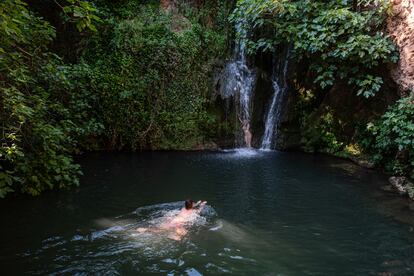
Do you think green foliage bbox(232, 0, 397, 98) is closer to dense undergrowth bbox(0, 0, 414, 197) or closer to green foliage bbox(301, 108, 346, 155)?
dense undergrowth bbox(0, 0, 414, 197)

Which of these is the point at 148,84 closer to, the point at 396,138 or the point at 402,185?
the point at 396,138

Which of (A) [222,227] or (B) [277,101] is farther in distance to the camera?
(B) [277,101]

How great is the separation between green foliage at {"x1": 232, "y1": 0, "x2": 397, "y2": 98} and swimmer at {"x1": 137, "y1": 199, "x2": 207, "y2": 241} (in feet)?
17.8

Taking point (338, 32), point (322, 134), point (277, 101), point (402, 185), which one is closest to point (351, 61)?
point (338, 32)

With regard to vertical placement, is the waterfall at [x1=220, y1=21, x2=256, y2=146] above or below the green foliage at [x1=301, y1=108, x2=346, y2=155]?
above

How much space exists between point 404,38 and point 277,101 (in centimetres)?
489

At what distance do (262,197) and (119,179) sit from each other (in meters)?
3.26

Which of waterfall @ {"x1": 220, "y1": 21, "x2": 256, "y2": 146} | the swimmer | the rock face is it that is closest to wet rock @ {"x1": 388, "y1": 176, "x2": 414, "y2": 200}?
the rock face

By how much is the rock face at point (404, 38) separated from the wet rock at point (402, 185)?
6.54ft

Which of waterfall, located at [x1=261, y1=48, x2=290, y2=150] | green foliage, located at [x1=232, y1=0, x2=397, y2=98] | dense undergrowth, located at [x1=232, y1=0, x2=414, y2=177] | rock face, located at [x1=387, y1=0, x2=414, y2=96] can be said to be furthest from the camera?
waterfall, located at [x1=261, y1=48, x2=290, y2=150]

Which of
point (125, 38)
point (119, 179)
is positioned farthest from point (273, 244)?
point (125, 38)

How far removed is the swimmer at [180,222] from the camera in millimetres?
5258

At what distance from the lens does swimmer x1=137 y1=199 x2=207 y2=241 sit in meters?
5.26

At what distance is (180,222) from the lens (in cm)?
560
